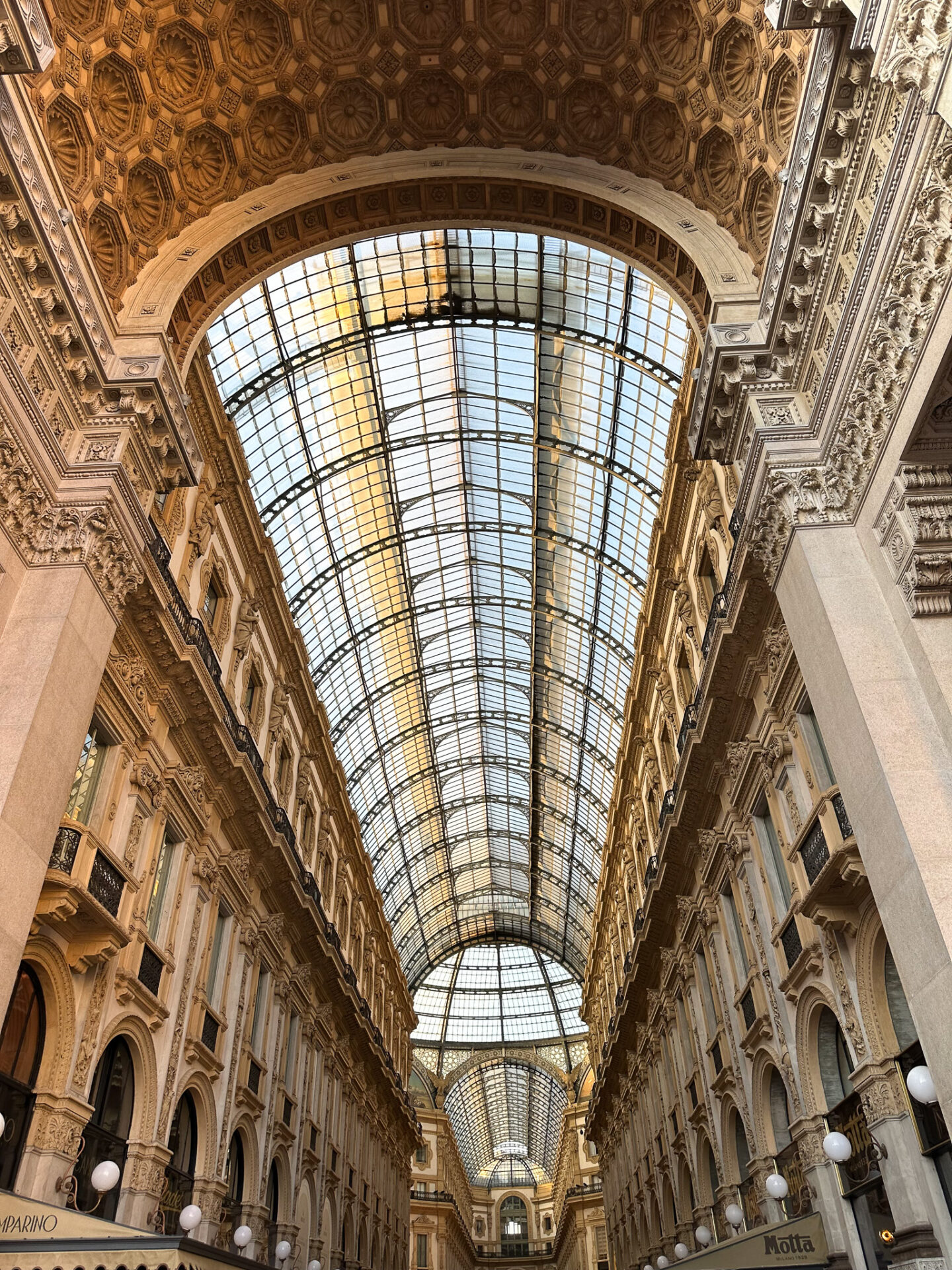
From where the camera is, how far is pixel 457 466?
32250mm

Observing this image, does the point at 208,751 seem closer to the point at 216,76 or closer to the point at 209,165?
the point at 209,165

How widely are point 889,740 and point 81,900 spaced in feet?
32.9

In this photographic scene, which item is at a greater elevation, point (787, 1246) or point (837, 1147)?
point (837, 1147)

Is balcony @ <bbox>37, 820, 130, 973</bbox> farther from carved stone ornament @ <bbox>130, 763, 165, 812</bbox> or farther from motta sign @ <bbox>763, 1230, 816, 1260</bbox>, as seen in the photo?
motta sign @ <bbox>763, 1230, 816, 1260</bbox>

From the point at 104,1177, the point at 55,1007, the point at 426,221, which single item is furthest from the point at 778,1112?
the point at 426,221

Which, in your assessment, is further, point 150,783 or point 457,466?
point 457,466

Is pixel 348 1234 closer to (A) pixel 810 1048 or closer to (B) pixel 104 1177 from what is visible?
(A) pixel 810 1048

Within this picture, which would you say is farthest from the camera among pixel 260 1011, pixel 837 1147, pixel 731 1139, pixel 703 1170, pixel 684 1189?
pixel 684 1189

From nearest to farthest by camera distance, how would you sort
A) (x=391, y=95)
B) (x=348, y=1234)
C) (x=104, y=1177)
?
(x=104, y=1177)
(x=391, y=95)
(x=348, y=1234)

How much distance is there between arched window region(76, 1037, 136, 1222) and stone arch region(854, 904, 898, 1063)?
10843mm

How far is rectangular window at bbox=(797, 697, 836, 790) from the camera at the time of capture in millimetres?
14195

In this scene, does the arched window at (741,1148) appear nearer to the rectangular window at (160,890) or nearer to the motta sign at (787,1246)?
the motta sign at (787,1246)

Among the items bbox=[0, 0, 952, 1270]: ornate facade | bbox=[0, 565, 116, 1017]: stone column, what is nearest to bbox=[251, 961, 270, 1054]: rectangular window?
bbox=[0, 0, 952, 1270]: ornate facade

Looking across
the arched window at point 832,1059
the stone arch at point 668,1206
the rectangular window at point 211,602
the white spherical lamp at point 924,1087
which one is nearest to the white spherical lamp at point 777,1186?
the arched window at point 832,1059
